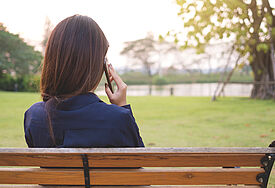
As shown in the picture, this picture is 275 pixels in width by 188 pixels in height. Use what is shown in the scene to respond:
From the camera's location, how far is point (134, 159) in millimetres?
1422

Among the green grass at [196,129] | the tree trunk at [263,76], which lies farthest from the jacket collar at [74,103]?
the tree trunk at [263,76]

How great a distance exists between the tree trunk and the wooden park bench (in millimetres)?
13610

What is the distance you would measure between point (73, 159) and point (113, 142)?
0.67 ft

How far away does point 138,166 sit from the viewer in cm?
144

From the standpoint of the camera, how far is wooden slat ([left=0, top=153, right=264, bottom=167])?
1.42 meters

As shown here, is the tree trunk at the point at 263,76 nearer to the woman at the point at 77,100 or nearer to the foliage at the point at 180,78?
the foliage at the point at 180,78

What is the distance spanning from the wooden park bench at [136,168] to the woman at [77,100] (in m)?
0.09

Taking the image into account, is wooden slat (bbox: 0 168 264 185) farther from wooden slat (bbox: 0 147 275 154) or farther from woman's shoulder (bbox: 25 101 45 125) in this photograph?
woman's shoulder (bbox: 25 101 45 125)

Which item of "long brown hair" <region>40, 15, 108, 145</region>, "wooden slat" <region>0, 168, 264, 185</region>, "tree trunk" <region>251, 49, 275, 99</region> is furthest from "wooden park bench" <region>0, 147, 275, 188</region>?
"tree trunk" <region>251, 49, 275, 99</region>

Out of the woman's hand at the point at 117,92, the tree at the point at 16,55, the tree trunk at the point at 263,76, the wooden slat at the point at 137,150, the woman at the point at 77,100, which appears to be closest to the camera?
the wooden slat at the point at 137,150

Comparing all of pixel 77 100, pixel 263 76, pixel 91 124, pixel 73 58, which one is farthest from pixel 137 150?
pixel 263 76

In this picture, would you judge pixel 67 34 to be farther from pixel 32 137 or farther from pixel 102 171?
pixel 102 171

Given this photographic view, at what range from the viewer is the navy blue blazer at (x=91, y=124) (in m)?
1.45

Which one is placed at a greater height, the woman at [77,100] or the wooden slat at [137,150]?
the woman at [77,100]
